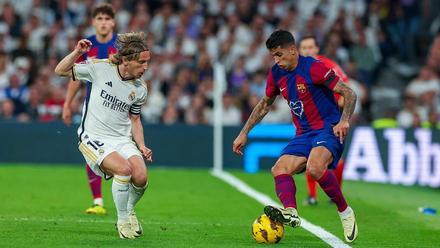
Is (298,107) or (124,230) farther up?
(298,107)

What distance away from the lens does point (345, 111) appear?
988cm

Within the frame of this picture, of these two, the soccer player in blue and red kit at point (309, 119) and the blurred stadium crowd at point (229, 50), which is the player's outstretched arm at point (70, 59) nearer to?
the soccer player in blue and red kit at point (309, 119)

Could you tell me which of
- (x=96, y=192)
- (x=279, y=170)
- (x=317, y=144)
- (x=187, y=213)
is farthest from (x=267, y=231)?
(x=96, y=192)

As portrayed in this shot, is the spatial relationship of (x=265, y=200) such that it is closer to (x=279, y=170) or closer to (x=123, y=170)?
(x=279, y=170)

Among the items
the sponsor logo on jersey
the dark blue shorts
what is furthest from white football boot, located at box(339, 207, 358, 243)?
the sponsor logo on jersey

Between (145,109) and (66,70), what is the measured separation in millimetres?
12065

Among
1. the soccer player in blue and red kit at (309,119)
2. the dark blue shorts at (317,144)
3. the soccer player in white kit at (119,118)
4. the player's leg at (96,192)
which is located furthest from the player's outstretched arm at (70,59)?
the player's leg at (96,192)

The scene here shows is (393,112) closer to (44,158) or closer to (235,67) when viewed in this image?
(235,67)

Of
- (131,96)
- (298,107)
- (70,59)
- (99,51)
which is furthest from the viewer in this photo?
(99,51)

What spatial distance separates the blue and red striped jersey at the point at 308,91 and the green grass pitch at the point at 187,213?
1133 mm

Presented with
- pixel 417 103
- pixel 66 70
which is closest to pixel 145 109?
pixel 417 103

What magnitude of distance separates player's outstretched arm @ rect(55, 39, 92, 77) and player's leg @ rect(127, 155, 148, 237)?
99 centimetres

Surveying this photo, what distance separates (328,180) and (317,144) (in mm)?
354

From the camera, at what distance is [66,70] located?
9797mm
